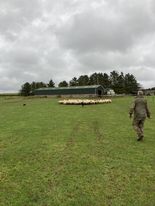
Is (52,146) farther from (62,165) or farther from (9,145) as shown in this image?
(62,165)

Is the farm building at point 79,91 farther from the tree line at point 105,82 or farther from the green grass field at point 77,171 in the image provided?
the green grass field at point 77,171

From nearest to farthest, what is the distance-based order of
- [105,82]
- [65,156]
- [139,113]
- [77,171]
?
1. [77,171]
2. [65,156]
3. [139,113]
4. [105,82]

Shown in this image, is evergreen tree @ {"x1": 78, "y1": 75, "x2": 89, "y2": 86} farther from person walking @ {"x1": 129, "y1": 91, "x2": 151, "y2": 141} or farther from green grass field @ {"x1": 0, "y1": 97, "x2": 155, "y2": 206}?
green grass field @ {"x1": 0, "y1": 97, "x2": 155, "y2": 206}

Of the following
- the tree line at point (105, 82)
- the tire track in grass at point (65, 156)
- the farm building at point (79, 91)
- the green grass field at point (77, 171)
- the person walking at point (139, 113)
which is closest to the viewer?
the green grass field at point (77, 171)

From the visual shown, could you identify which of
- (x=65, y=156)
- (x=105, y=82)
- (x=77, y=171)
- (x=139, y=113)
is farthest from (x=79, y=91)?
(x=77, y=171)

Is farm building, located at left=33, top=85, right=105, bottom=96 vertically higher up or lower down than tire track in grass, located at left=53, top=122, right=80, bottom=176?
higher up

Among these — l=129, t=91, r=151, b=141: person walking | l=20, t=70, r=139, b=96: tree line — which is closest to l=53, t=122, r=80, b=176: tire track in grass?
l=129, t=91, r=151, b=141: person walking

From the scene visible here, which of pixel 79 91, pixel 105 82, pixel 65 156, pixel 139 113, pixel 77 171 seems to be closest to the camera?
pixel 77 171

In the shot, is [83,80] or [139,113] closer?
[139,113]

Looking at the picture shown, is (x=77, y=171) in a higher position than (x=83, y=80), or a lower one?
lower

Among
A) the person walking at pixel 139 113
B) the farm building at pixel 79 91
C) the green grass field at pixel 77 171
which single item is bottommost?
the green grass field at pixel 77 171

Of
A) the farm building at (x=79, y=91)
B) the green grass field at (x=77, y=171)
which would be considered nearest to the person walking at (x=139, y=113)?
the green grass field at (x=77, y=171)

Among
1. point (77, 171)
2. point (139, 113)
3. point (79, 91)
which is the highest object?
point (79, 91)

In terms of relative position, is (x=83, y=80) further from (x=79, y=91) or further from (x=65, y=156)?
(x=65, y=156)
